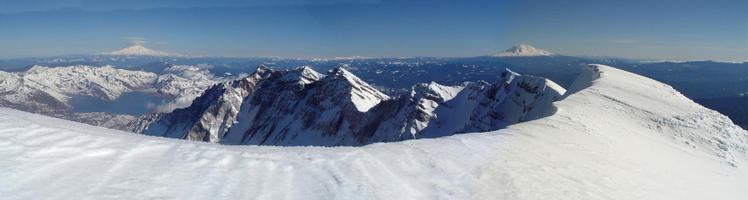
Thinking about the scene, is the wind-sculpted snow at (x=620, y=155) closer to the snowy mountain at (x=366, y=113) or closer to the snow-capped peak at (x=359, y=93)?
the snowy mountain at (x=366, y=113)

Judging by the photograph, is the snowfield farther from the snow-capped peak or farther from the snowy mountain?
the snow-capped peak

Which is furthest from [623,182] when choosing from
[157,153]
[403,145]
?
[157,153]

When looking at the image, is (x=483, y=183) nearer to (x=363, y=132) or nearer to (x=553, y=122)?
(x=553, y=122)

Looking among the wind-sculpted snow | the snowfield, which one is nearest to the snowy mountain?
the wind-sculpted snow

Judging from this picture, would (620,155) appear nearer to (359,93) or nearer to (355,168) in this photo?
(355,168)

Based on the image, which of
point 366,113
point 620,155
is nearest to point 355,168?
point 620,155

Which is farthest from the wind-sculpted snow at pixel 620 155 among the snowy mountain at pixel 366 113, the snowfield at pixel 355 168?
the snowy mountain at pixel 366 113
